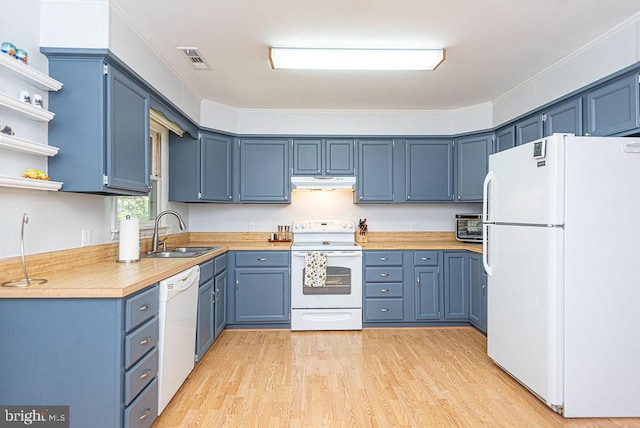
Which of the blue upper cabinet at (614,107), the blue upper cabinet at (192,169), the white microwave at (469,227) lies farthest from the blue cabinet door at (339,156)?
the blue upper cabinet at (614,107)

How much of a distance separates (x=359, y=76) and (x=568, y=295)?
7.51 feet

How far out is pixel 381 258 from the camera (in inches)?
153

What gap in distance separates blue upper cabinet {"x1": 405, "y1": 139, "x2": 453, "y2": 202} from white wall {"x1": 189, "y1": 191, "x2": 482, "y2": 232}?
328 mm

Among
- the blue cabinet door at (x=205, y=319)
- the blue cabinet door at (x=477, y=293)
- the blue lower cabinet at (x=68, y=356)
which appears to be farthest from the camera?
the blue cabinet door at (x=477, y=293)

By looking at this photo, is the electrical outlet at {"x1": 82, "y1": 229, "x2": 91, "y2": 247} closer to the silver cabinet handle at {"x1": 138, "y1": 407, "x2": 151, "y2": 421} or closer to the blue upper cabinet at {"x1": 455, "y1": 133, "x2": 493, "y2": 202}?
the silver cabinet handle at {"x1": 138, "y1": 407, "x2": 151, "y2": 421}

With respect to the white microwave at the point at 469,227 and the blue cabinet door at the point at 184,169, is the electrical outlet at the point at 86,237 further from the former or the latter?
the white microwave at the point at 469,227

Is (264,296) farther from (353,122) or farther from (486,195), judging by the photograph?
(486,195)

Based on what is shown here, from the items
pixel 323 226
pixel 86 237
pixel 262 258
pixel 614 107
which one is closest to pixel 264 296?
pixel 262 258

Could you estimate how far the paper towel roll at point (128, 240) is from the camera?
247 cm

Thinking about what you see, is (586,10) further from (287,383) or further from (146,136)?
(287,383)

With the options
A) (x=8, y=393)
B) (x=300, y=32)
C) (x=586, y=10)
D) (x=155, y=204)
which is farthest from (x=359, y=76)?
(x=8, y=393)

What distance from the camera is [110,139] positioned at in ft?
6.82

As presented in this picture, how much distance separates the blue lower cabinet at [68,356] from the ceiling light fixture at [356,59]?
80.4 inches

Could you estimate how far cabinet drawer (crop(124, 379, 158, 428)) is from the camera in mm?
1748
